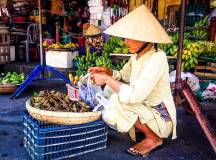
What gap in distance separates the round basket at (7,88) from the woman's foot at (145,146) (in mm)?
3103

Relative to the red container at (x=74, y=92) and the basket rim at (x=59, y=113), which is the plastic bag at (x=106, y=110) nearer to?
the basket rim at (x=59, y=113)

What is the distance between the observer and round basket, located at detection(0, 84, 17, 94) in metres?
5.74

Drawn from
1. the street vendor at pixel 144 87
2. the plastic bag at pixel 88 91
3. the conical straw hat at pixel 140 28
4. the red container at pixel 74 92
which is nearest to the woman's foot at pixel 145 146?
the street vendor at pixel 144 87

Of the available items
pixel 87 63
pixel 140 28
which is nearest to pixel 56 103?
pixel 140 28

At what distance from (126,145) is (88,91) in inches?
27.0

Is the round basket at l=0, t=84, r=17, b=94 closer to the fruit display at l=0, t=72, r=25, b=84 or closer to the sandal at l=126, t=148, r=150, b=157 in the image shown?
the fruit display at l=0, t=72, r=25, b=84

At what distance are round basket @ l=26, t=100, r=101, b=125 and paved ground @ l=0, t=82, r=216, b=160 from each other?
1.29 feet

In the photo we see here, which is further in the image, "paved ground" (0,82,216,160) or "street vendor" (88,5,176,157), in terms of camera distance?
"paved ground" (0,82,216,160)

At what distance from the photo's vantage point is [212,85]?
5.54 meters

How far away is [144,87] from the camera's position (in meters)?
3.04

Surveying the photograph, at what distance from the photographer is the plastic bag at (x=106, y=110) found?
320 cm

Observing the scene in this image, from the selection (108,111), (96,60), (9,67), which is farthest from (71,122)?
(9,67)

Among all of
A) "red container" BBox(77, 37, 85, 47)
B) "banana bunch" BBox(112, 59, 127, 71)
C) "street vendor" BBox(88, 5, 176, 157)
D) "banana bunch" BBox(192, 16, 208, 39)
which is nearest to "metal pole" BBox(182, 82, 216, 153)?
"street vendor" BBox(88, 5, 176, 157)

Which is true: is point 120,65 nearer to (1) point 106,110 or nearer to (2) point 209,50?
(2) point 209,50
